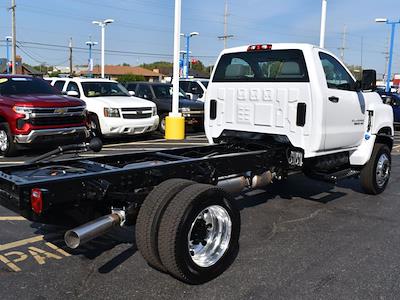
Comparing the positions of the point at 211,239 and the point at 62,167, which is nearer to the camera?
the point at 211,239

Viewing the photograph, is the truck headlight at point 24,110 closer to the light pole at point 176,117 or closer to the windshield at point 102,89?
the windshield at point 102,89

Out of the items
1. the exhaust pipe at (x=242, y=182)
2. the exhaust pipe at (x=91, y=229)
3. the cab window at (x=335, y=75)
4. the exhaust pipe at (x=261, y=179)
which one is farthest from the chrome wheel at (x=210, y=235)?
the cab window at (x=335, y=75)

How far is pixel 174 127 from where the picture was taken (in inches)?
551

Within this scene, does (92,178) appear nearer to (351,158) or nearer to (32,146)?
(351,158)

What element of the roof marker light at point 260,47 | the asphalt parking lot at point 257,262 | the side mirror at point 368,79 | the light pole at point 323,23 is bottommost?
the asphalt parking lot at point 257,262

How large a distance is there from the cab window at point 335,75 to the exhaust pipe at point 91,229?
3.51 meters

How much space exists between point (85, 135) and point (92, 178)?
277 inches

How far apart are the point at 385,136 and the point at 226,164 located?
3.49m

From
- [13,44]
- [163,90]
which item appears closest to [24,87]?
[163,90]

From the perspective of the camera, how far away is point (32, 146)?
9742 mm

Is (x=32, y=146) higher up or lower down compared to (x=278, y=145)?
lower down

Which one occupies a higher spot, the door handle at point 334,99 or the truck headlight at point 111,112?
the door handle at point 334,99

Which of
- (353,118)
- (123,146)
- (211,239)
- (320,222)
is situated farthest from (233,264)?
(123,146)

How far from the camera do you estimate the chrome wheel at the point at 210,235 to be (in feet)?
13.1
